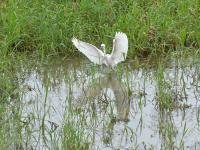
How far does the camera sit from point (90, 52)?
6.98m

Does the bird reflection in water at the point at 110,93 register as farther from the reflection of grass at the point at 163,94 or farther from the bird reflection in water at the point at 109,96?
the reflection of grass at the point at 163,94

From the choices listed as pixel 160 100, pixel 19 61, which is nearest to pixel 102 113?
pixel 160 100

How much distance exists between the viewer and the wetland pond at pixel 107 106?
5.30 m

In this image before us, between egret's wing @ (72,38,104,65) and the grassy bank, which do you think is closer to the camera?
egret's wing @ (72,38,104,65)

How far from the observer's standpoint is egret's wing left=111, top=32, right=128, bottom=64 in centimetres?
679

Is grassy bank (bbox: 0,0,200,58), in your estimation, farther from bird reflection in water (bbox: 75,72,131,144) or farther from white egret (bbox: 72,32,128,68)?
bird reflection in water (bbox: 75,72,131,144)

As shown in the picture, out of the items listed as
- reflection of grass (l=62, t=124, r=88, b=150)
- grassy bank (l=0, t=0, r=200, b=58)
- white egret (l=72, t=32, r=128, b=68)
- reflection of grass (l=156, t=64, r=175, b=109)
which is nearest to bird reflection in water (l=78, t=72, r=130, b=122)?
white egret (l=72, t=32, r=128, b=68)

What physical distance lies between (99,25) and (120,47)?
1323 mm

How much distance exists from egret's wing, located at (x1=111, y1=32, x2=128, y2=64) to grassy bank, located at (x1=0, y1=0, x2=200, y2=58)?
0.57 metres

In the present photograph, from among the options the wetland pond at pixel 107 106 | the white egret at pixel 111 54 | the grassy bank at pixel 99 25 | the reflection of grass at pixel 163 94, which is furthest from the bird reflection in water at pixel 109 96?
the grassy bank at pixel 99 25

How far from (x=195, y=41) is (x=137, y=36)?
687 millimetres

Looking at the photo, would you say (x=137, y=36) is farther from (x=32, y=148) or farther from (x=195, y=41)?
(x=32, y=148)

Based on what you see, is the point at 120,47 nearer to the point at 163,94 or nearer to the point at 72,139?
the point at 163,94

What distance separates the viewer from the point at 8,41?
7691 mm
